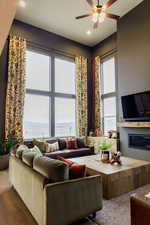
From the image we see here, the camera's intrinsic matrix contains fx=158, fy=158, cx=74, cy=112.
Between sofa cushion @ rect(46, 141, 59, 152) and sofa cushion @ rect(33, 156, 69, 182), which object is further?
sofa cushion @ rect(46, 141, 59, 152)

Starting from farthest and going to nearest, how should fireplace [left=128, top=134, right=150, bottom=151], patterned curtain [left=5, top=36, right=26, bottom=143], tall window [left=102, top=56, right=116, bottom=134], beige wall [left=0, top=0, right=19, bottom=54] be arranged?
tall window [left=102, top=56, right=116, bottom=134] → patterned curtain [left=5, top=36, right=26, bottom=143] → fireplace [left=128, top=134, right=150, bottom=151] → beige wall [left=0, top=0, right=19, bottom=54]

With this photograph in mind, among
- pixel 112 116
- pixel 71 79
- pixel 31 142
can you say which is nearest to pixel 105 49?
pixel 71 79

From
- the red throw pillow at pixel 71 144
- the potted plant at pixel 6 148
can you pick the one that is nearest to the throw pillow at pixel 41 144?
the potted plant at pixel 6 148

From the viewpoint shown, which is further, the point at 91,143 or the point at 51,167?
the point at 91,143

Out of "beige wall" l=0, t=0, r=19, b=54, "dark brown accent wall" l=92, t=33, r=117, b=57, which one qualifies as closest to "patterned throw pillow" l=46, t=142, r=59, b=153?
"beige wall" l=0, t=0, r=19, b=54

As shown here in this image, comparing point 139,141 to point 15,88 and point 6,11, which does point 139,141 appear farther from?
point 6,11

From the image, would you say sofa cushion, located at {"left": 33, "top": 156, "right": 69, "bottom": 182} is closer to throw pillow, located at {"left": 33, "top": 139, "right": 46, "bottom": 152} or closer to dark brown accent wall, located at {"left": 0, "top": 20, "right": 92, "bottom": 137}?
throw pillow, located at {"left": 33, "top": 139, "right": 46, "bottom": 152}

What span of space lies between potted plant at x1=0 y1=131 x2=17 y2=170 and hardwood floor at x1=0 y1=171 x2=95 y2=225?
157 cm

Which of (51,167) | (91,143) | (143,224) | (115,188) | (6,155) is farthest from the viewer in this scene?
(91,143)

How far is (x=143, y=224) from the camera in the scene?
1650 mm

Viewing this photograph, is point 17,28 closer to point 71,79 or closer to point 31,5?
point 31,5

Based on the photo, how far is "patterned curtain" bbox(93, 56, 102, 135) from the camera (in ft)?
23.2

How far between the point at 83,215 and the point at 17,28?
6119 mm

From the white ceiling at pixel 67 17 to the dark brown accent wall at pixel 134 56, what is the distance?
0.36 m
